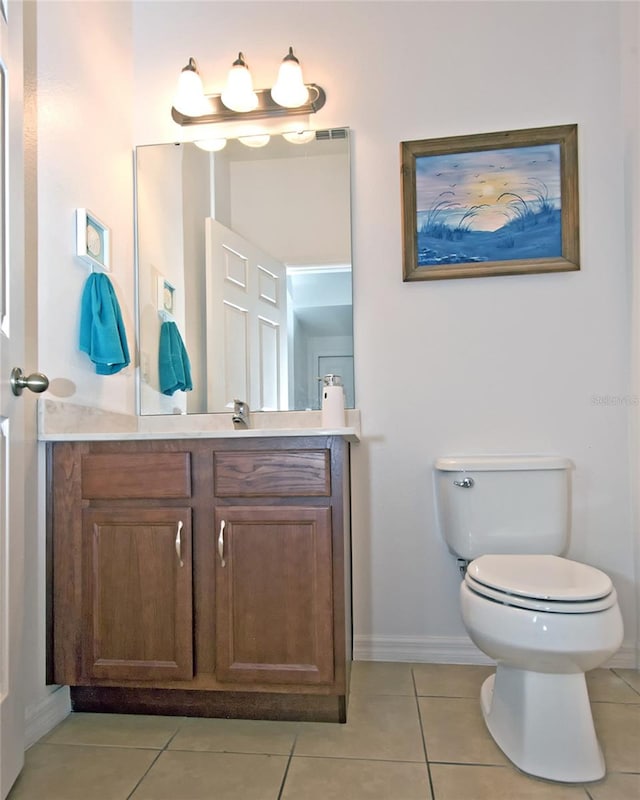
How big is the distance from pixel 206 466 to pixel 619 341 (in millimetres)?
1462

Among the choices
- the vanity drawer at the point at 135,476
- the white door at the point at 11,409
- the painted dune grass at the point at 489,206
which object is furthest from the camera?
the painted dune grass at the point at 489,206

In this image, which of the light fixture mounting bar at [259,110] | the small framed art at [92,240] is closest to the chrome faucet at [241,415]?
the small framed art at [92,240]

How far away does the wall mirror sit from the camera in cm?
202

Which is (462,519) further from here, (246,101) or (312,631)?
(246,101)

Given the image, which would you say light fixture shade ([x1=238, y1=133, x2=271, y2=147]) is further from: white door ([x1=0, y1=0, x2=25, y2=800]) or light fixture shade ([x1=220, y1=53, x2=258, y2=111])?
white door ([x1=0, y1=0, x2=25, y2=800])

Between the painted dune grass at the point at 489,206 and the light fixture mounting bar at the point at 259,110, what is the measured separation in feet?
1.53

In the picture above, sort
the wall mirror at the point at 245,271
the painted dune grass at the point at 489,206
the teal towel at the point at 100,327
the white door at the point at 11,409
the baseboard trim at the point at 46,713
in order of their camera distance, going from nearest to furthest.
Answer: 1. the white door at the point at 11,409
2. the baseboard trim at the point at 46,713
3. the teal towel at the point at 100,327
4. the painted dune grass at the point at 489,206
5. the wall mirror at the point at 245,271

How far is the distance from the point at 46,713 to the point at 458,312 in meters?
1.79

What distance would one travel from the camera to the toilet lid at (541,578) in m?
1.24

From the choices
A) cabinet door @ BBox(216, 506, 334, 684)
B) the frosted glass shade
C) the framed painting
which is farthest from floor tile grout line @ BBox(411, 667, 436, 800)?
the frosted glass shade

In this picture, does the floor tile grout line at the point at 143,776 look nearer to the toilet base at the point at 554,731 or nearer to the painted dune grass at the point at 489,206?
the toilet base at the point at 554,731

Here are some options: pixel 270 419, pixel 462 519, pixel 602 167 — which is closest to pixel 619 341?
pixel 602 167

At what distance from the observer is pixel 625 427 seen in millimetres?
1861

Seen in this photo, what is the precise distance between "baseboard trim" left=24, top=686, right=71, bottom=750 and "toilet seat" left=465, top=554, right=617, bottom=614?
1.20 meters
